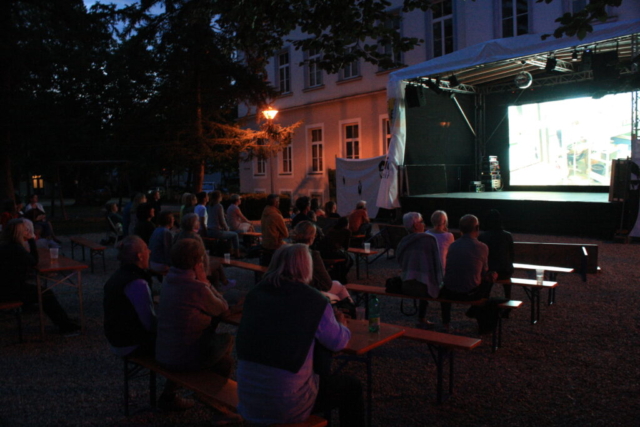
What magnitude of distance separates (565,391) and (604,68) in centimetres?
1038

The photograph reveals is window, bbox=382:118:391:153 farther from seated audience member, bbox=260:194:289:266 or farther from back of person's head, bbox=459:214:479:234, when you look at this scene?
back of person's head, bbox=459:214:479:234

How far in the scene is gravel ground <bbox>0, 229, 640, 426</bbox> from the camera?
3.50m

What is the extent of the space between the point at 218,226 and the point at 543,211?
24.9ft

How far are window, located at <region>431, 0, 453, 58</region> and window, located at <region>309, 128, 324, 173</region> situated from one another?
600 cm

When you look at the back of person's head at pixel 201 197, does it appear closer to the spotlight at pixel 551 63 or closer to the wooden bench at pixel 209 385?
the wooden bench at pixel 209 385

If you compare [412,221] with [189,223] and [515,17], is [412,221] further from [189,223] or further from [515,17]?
[515,17]

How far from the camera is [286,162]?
75.8 feet

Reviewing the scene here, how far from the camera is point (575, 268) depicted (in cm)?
687

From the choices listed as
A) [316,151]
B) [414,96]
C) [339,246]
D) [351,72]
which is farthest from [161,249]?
[316,151]

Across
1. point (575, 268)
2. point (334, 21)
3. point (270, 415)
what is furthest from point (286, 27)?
point (575, 268)

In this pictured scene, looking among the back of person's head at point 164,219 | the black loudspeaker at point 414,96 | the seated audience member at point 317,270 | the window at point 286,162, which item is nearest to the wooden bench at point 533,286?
Answer: the seated audience member at point 317,270

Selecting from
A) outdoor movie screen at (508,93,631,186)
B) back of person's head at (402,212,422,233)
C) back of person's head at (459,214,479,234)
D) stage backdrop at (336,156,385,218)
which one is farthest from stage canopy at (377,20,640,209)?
back of person's head at (459,214,479,234)

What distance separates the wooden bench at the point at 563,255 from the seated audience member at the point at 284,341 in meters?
5.13

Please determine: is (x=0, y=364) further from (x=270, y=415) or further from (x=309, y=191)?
(x=309, y=191)
